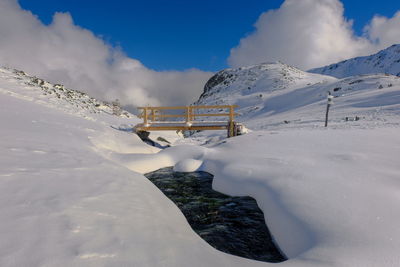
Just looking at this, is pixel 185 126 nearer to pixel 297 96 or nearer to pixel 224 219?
pixel 224 219

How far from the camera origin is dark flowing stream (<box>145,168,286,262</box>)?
3473 mm

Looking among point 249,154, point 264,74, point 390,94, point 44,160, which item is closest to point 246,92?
point 264,74

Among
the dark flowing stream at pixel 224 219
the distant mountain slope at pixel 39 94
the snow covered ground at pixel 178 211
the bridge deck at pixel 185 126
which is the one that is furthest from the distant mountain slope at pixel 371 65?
the dark flowing stream at pixel 224 219

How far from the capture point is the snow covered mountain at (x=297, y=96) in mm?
16594

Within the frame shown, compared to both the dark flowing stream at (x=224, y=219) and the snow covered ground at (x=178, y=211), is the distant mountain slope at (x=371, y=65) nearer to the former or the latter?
the snow covered ground at (x=178, y=211)

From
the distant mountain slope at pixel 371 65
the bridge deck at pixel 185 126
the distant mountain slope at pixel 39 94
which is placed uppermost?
the distant mountain slope at pixel 371 65

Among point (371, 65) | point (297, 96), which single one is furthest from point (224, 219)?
point (371, 65)

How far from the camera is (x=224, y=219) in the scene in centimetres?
444

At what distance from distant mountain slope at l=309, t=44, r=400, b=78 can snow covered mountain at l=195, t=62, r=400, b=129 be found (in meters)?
66.9

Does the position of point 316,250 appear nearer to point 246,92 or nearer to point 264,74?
point 246,92

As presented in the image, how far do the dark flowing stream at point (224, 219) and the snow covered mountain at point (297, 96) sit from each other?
1157cm

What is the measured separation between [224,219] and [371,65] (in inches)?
5180

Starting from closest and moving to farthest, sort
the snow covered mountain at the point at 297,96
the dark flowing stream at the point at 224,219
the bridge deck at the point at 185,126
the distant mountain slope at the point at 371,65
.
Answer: the dark flowing stream at the point at 224,219
the bridge deck at the point at 185,126
the snow covered mountain at the point at 297,96
the distant mountain slope at the point at 371,65

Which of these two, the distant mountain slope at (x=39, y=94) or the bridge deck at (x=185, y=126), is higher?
the distant mountain slope at (x=39, y=94)
